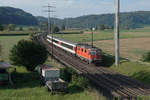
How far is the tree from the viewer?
33.8m

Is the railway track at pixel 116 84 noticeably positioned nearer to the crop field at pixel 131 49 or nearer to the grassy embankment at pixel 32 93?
the grassy embankment at pixel 32 93

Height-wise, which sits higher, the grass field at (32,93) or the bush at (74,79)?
the bush at (74,79)

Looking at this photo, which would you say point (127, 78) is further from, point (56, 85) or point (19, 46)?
point (19, 46)

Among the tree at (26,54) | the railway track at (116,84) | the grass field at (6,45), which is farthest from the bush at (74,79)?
the grass field at (6,45)

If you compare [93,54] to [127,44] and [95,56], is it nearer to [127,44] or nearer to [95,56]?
[95,56]

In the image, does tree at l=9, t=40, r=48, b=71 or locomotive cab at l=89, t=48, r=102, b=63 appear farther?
locomotive cab at l=89, t=48, r=102, b=63

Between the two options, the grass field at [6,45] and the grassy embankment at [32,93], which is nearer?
the grassy embankment at [32,93]

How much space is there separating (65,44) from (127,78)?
3463 cm

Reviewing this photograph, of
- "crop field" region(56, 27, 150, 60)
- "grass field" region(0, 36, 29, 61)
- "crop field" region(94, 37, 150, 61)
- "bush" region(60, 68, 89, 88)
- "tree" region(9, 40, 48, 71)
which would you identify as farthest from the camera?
"crop field" region(56, 27, 150, 60)

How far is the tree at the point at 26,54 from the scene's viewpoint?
33781 mm

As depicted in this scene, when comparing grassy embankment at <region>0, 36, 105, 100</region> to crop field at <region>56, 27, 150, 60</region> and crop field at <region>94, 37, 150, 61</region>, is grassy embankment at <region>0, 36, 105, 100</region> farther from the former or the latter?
crop field at <region>56, 27, 150, 60</region>

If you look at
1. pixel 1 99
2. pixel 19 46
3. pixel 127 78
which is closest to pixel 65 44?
pixel 19 46

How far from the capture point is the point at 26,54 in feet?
111

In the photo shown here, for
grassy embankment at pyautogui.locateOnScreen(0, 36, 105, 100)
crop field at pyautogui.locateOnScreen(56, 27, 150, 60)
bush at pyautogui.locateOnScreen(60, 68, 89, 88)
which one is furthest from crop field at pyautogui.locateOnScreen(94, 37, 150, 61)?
grassy embankment at pyautogui.locateOnScreen(0, 36, 105, 100)
